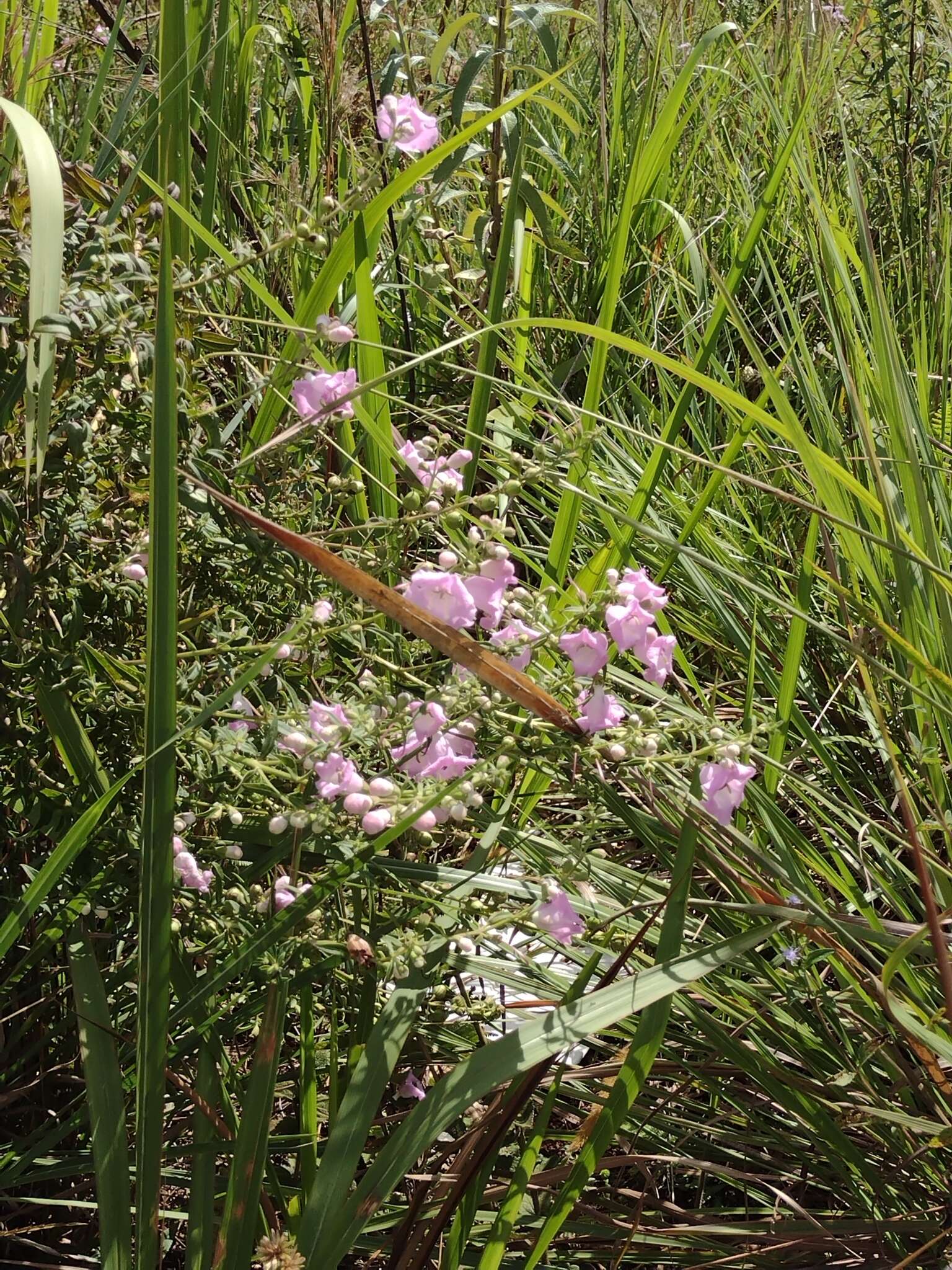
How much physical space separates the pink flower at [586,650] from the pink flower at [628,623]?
2cm

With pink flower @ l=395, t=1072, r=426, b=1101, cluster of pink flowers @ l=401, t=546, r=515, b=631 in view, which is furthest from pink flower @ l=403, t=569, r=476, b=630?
pink flower @ l=395, t=1072, r=426, b=1101

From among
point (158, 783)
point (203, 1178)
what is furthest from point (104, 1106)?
point (158, 783)

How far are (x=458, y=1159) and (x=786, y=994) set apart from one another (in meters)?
0.32

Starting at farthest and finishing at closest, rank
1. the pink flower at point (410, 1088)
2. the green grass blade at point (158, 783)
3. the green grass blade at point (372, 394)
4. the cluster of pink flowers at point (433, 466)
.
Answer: the green grass blade at point (372, 394)
the pink flower at point (410, 1088)
the cluster of pink flowers at point (433, 466)
the green grass blade at point (158, 783)

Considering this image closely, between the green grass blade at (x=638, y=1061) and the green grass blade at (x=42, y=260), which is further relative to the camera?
the green grass blade at (x=638, y=1061)

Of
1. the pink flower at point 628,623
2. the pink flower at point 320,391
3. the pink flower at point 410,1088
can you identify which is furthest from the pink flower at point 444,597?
the pink flower at point 410,1088

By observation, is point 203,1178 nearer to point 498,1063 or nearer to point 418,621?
point 498,1063

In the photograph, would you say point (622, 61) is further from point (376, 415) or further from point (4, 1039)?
point (4, 1039)

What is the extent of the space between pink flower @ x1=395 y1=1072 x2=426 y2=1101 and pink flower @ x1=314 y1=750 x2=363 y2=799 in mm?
388

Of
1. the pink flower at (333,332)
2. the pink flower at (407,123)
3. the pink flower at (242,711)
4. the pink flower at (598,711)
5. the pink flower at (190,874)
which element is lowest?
the pink flower at (190,874)

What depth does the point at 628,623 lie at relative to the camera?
0.85 metres

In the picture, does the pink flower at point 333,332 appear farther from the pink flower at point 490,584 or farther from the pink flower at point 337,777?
the pink flower at point 337,777

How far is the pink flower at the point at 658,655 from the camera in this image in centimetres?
90

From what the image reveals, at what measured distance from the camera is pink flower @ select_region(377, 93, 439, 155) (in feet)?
3.89
